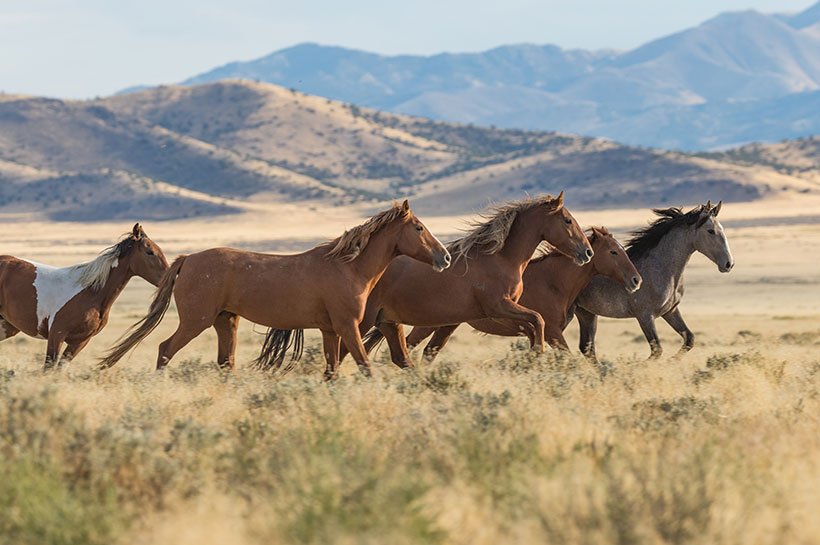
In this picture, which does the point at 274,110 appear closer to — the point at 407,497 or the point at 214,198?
the point at 214,198

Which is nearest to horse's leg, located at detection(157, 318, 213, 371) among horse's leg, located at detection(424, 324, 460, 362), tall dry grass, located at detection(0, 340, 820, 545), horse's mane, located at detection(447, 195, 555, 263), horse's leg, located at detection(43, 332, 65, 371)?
horse's leg, located at detection(43, 332, 65, 371)

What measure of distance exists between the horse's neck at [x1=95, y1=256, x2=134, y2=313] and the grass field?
3.41ft

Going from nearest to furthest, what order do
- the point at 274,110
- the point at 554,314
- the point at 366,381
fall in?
1. the point at 366,381
2. the point at 554,314
3. the point at 274,110

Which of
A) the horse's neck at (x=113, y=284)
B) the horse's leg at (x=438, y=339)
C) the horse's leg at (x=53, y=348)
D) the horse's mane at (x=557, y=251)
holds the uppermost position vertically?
the horse's mane at (x=557, y=251)

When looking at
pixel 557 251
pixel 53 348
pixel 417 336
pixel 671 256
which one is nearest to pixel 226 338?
pixel 53 348

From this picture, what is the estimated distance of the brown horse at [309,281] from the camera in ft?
32.8

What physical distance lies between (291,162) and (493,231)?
102030 mm

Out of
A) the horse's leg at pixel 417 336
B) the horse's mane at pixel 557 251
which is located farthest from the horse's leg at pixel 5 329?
the horse's mane at pixel 557 251

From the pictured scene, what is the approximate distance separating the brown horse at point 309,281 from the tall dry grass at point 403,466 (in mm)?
1136

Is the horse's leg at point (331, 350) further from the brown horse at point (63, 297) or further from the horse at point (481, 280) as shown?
the brown horse at point (63, 297)

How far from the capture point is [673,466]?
581 cm

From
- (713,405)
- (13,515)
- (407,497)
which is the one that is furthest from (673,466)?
(13,515)

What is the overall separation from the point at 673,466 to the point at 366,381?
359 centimetres

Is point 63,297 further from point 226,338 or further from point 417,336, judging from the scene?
point 417,336
